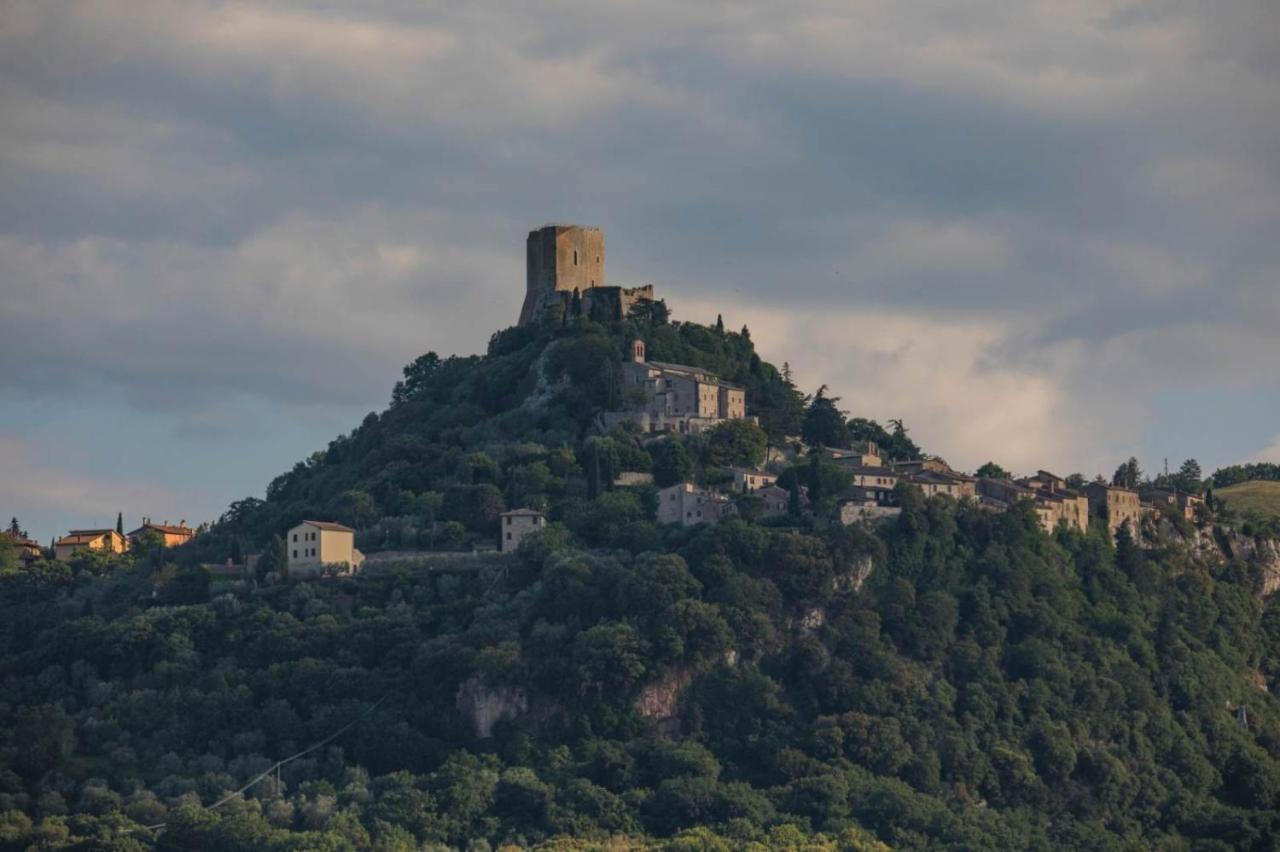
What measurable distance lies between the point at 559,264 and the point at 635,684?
34998 millimetres

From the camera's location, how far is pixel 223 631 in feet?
328

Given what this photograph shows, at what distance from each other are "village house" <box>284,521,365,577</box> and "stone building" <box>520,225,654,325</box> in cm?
2265

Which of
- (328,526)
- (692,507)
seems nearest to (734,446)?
(692,507)

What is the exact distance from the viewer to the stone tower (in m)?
126

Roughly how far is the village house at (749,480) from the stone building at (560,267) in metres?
17.8

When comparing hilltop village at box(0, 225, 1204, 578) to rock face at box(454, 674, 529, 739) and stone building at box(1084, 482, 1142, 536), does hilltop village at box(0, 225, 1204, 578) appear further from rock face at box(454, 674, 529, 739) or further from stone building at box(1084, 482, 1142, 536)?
rock face at box(454, 674, 529, 739)

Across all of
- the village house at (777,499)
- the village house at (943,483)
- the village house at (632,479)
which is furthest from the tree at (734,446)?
the village house at (943,483)

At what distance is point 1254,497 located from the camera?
137 meters

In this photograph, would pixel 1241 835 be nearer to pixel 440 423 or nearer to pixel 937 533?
pixel 937 533

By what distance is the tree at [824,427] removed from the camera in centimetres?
11644

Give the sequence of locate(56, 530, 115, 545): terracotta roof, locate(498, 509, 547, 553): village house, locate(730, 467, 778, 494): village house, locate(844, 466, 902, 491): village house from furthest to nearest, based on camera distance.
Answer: locate(56, 530, 115, 545): terracotta roof < locate(730, 467, 778, 494): village house < locate(844, 466, 902, 491): village house < locate(498, 509, 547, 553): village house

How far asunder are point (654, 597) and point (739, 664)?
361 centimetres

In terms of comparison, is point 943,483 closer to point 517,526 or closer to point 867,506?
point 867,506

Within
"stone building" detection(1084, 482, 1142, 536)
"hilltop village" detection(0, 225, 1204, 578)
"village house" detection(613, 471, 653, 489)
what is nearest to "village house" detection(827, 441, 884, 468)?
"hilltop village" detection(0, 225, 1204, 578)
